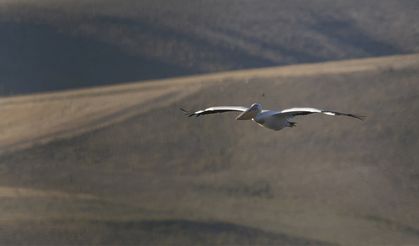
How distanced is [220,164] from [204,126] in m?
2.36

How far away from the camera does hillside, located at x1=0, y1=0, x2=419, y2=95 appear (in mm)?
35594

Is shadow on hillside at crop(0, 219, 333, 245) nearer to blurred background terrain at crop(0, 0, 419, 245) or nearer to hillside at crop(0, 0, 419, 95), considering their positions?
blurred background terrain at crop(0, 0, 419, 245)

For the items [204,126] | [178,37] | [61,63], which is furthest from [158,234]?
[61,63]

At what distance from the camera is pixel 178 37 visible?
37.0 meters

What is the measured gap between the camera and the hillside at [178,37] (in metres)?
35.6

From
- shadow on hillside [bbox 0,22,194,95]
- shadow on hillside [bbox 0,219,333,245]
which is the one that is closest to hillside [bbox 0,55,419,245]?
shadow on hillside [bbox 0,219,333,245]

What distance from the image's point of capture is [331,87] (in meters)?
31.9

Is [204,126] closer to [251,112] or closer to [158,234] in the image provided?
[158,234]

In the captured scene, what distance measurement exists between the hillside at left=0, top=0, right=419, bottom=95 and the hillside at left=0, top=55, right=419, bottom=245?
1414 millimetres

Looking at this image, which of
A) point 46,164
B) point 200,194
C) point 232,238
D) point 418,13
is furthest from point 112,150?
point 418,13

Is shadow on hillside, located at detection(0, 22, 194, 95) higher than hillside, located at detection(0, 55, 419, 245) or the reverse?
higher

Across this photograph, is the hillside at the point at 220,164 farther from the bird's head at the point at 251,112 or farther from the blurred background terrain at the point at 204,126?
the bird's head at the point at 251,112

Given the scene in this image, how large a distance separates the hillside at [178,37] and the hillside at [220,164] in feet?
4.64

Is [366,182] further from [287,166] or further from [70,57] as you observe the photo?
[70,57]
